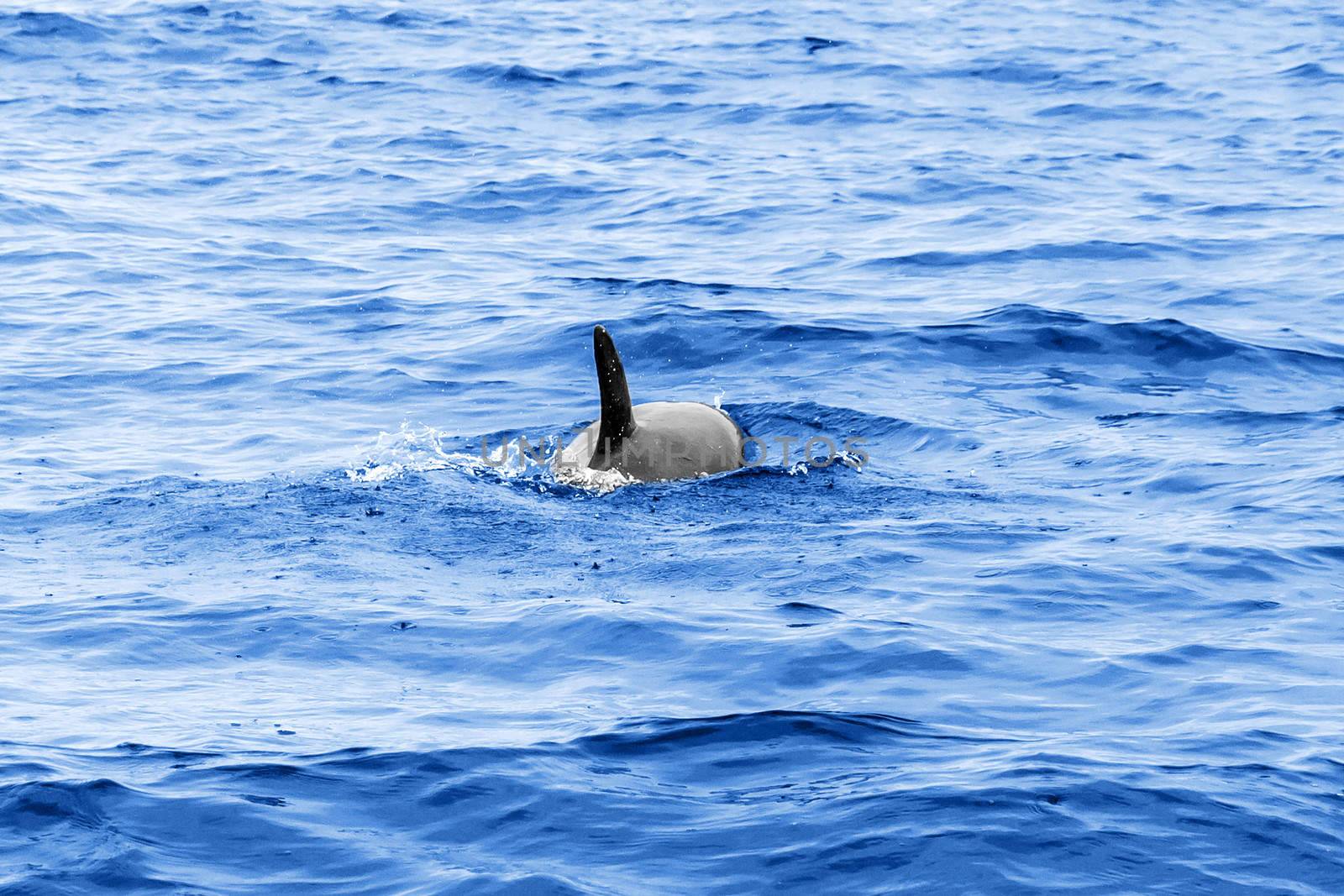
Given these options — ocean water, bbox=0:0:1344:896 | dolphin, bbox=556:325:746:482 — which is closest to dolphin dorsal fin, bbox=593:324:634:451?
dolphin, bbox=556:325:746:482

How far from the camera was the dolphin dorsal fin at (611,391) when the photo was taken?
10.9m

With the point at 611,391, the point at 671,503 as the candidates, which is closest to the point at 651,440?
the point at 671,503

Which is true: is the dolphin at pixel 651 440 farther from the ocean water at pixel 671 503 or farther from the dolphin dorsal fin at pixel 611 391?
the ocean water at pixel 671 503

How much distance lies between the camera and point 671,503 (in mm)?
11289

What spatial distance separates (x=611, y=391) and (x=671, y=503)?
84cm

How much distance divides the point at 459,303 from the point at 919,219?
6.30m

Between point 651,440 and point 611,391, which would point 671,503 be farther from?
point 611,391

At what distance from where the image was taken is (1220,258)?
63.3 feet

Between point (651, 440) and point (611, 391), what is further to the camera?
point (651, 440)

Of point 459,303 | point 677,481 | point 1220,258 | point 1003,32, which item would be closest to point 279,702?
point 677,481

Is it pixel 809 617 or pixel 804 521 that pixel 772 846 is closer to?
pixel 809 617

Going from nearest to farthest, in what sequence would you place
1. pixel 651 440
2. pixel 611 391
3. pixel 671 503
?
pixel 611 391
pixel 671 503
pixel 651 440

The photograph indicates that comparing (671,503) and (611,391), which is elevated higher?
(611,391)

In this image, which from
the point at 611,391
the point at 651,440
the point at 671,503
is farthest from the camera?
the point at 651,440
